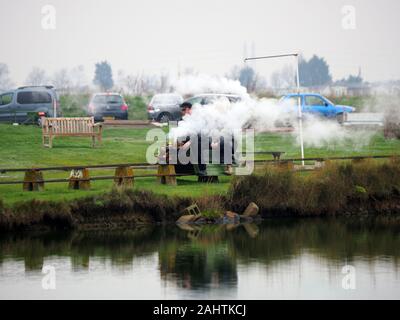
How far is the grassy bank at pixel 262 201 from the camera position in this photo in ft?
111

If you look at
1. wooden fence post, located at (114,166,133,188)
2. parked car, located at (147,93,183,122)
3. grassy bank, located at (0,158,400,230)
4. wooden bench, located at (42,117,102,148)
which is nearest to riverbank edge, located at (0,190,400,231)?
grassy bank, located at (0,158,400,230)

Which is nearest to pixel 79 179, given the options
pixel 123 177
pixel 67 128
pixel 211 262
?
pixel 123 177

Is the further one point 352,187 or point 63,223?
point 352,187

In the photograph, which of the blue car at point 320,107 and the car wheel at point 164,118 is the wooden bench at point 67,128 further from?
the blue car at point 320,107

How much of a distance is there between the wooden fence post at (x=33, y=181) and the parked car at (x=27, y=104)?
17927 millimetres

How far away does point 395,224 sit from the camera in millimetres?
36594

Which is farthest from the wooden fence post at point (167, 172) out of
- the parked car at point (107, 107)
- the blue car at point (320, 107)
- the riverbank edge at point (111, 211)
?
the parked car at point (107, 107)

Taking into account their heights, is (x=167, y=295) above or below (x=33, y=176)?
below

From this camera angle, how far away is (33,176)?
117ft
